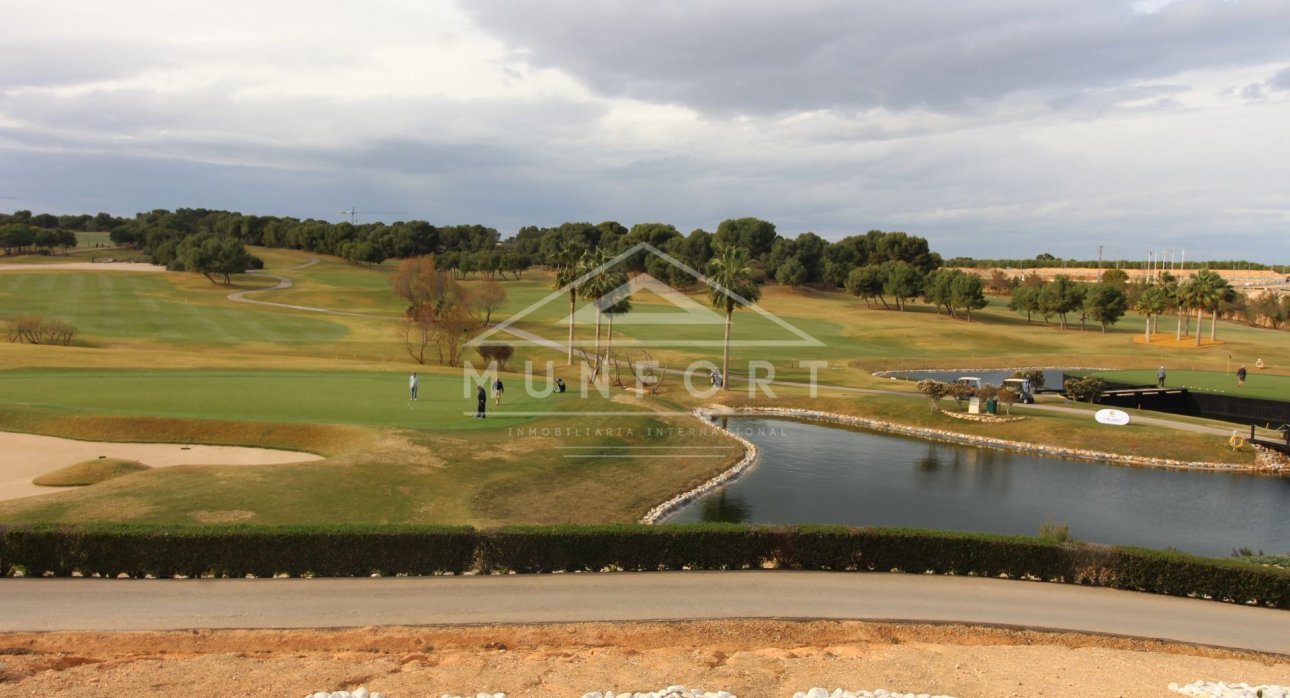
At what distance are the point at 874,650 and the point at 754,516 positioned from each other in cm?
1393

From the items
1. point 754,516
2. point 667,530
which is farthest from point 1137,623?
point 754,516

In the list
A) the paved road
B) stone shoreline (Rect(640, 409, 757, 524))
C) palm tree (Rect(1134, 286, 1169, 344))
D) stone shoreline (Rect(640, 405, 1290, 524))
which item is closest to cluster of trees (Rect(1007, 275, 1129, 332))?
palm tree (Rect(1134, 286, 1169, 344))

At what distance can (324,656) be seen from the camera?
49.0ft

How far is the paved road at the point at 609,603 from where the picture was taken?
658 inches

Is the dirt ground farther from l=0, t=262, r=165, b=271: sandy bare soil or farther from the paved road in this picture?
l=0, t=262, r=165, b=271: sandy bare soil

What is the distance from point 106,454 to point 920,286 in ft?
323

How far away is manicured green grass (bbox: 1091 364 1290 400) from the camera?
55.4m

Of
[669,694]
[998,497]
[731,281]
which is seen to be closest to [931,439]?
[998,497]

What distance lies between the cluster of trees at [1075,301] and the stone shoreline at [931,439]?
200 feet

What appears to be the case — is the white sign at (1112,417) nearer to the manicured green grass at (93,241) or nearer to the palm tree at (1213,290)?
the palm tree at (1213,290)

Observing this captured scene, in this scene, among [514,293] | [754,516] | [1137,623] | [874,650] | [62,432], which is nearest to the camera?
[874,650]

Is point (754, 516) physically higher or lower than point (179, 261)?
lower

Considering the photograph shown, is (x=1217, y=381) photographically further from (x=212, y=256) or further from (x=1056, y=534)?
(x=212, y=256)

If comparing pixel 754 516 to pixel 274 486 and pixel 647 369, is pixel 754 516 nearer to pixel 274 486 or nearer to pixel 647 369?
pixel 274 486
